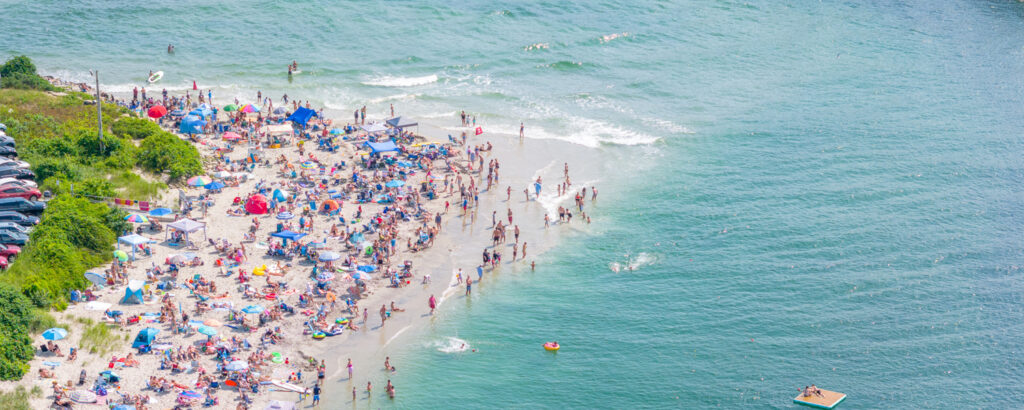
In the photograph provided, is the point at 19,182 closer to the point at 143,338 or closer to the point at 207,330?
the point at 143,338

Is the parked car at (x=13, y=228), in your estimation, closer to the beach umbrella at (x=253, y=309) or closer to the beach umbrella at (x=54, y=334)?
the beach umbrella at (x=54, y=334)

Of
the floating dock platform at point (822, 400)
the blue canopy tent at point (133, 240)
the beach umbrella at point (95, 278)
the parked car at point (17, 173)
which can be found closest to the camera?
the floating dock platform at point (822, 400)

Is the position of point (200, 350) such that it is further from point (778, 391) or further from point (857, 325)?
point (857, 325)

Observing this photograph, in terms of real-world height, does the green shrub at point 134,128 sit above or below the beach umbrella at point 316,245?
above

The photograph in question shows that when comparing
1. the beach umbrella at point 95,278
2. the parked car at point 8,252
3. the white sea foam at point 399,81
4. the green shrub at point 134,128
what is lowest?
the beach umbrella at point 95,278

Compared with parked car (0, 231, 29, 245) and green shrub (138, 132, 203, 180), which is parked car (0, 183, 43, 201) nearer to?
parked car (0, 231, 29, 245)

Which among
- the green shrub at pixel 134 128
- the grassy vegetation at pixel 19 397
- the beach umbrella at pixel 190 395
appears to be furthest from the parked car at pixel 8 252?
the green shrub at pixel 134 128

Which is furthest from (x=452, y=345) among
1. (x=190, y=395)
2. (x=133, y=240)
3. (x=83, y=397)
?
(x=133, y=240)
